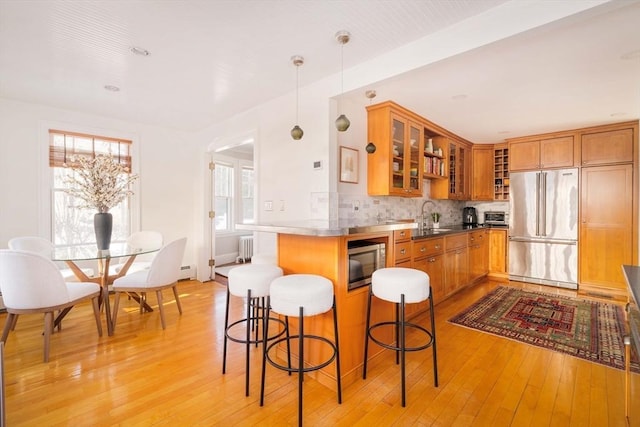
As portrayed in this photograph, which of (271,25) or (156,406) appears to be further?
(271,25)

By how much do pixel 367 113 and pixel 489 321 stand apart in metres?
2.64

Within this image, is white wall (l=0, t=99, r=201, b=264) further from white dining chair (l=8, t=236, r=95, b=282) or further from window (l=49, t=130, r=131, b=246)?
white dining chair (l=8, t=236, r=95, b=282)

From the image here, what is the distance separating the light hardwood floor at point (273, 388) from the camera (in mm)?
1669

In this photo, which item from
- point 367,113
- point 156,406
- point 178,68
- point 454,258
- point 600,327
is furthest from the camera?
point 454,258

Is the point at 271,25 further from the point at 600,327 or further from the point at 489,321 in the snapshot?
the point at 600,327

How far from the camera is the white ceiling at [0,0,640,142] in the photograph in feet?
6.14

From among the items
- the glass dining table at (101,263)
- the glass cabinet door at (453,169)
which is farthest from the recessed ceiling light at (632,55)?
the glass dining table at (101,263)

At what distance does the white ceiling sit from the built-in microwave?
143cm

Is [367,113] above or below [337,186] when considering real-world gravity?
above

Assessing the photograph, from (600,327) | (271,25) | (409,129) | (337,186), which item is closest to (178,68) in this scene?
(271,25)

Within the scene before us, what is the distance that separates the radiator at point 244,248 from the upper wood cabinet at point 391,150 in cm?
357

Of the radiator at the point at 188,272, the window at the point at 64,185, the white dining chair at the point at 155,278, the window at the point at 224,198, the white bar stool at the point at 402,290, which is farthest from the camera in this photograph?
the window at the point at 224,198

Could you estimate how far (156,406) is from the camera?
1.77m

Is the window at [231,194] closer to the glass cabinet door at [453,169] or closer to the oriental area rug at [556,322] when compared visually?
the glass cabinet door at [453,169]
